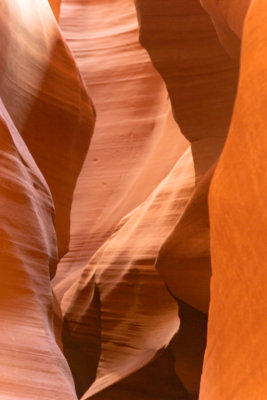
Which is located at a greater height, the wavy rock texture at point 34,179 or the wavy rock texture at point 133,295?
the wavy rock texture at point 34,179

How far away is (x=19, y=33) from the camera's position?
5.50 m

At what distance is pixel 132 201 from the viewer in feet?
27.9

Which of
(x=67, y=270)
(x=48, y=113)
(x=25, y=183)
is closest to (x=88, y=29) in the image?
(x=67, y=270)

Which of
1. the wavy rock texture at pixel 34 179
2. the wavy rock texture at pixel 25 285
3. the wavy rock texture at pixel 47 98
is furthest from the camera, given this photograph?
the wavy rock texture at pixel 47 98

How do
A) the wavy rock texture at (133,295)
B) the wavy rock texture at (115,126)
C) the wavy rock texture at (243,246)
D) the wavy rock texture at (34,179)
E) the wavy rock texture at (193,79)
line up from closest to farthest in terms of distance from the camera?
the wavy rock texture at (243,246) → the wavy rock texture at (34,179) → the wavy rock texture at (193,79) → the wavy rock texture at (133,295) → the wavy rock texture at (115,126)

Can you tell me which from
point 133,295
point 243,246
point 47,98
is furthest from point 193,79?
point 243,246

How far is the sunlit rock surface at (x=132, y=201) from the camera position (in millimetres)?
2750

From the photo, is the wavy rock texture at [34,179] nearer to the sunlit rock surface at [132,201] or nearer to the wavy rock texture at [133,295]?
the sunlit rock surface at [132,201]

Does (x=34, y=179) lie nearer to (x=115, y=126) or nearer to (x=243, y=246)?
(x=243, y=246)

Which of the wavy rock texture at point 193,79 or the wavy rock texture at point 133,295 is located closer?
the wavy rock texture at point 193,79

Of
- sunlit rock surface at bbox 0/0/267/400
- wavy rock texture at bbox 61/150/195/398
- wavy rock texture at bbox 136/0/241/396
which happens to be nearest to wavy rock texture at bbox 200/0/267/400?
sunlit rock surface at bbox 0/0/267/400

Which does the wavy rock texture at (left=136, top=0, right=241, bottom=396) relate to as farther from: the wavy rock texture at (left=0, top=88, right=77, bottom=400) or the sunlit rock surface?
the wavy rock texture at (left=0, top=88, right=77, bottom=400)

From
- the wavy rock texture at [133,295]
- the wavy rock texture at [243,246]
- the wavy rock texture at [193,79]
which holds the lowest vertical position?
the wavy rock texture at [133,295]

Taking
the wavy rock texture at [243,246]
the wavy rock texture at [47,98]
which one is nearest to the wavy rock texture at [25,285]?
the wavy rock texture at [243,246]
